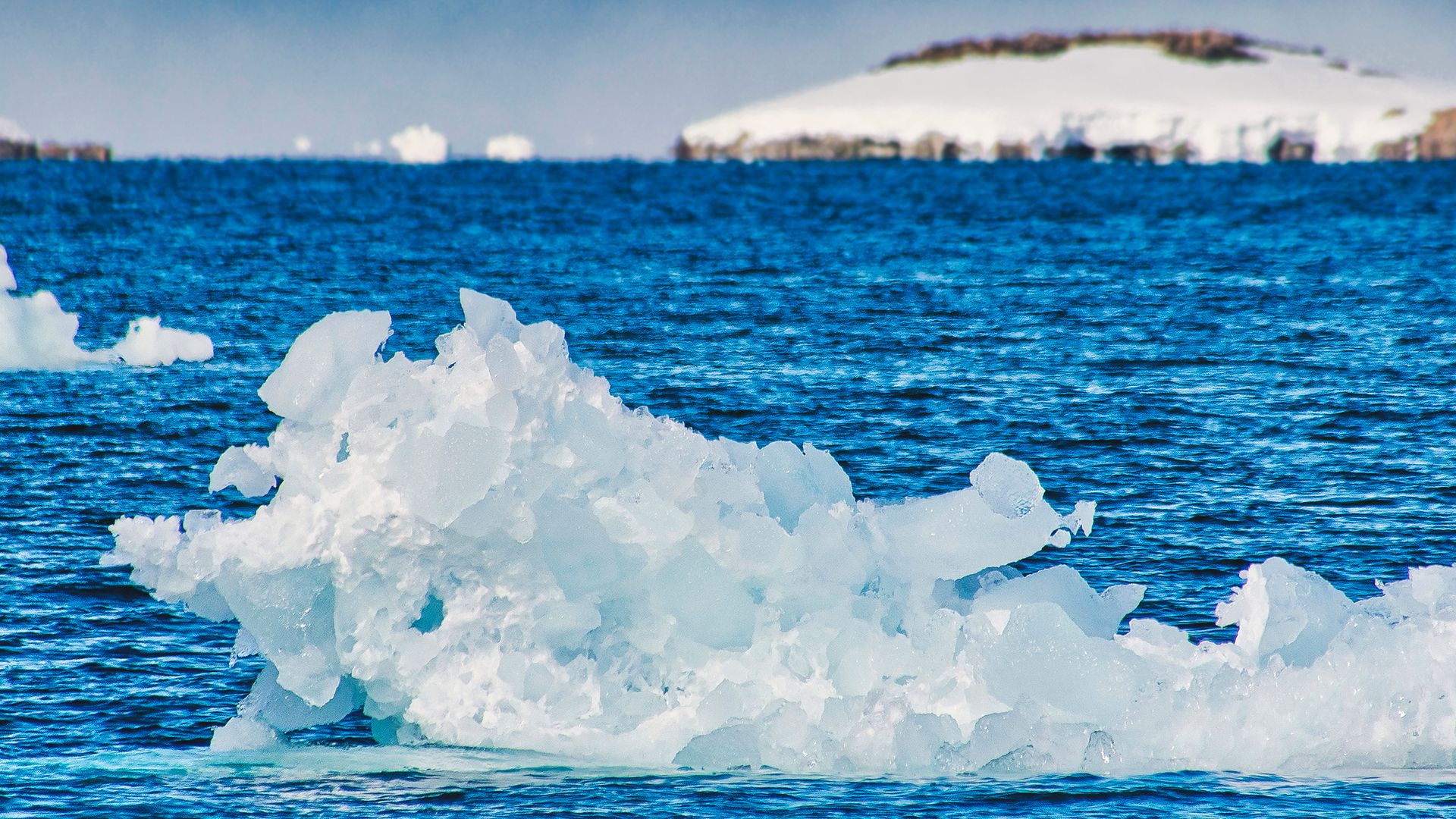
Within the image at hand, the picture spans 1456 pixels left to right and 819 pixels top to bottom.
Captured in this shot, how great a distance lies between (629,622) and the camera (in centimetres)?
1063

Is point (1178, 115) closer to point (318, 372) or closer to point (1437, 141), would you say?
point (1437, 141)

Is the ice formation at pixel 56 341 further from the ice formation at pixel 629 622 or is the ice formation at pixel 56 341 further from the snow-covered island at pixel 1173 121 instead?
the snow-covered island at pixel 1173 121

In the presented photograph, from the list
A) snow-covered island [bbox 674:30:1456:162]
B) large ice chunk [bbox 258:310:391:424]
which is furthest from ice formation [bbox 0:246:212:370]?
snow-covered island [bbox 674:30:1456:162]

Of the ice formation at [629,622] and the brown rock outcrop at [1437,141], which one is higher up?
the brown rock outcrop at [1437,141]

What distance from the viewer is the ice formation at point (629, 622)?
10.2 meters

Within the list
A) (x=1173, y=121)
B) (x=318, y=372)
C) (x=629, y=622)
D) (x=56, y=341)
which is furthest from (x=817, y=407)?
(x=1173, y=121)

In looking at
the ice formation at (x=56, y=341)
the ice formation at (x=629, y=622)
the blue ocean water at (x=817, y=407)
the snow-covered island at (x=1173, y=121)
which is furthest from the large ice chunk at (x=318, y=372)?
the snow-covered island at (x=1173, y=121)

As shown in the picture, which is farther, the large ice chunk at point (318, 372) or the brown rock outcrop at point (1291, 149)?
the brown rock outcrop at point (1291, 149)

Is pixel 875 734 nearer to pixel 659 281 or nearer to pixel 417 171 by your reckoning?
pixel 659 281

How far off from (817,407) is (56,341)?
1233 cm

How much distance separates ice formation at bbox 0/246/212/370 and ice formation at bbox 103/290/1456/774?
651 inches

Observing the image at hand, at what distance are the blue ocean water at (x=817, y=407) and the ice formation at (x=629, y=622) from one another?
0.35 m

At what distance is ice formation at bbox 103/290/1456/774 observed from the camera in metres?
10.2

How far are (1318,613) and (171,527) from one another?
7.42m
